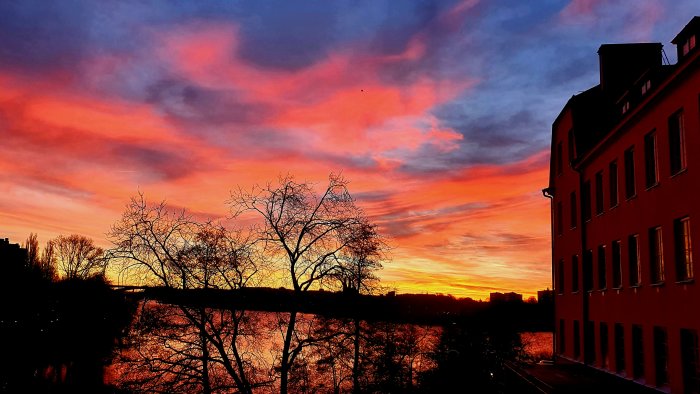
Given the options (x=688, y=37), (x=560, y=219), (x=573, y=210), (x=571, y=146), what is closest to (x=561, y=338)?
(x=560, y=219)

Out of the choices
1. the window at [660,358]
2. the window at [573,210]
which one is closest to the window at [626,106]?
the window at [573,210]

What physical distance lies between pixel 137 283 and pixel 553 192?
79.3ft

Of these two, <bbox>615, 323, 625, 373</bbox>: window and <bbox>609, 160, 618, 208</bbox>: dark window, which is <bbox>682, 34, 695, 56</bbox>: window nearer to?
<bbox>609, 160, 618, 208</bbox>: dark window

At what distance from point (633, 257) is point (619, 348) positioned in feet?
13.2

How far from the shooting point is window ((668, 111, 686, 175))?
1916cm

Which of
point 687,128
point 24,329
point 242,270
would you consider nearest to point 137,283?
point 242,270

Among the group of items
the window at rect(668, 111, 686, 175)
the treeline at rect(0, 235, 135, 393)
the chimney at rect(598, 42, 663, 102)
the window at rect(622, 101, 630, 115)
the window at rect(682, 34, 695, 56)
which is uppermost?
the chimney at rect(598, 42, 663, 102)

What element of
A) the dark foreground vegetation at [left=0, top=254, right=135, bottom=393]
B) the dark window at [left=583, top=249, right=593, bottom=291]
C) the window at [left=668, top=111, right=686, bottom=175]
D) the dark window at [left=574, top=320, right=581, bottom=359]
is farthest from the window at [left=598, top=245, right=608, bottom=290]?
the dark foreground vegetation at [left=0, top=254, right=135, bottom=393]

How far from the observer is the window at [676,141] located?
62.8 ft

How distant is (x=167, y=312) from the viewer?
24.8 metres

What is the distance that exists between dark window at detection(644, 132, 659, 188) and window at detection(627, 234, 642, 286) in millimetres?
2586

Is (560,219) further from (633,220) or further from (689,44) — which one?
(689,44)

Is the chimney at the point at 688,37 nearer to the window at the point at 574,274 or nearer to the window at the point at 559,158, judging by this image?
the window at the point at 574,274

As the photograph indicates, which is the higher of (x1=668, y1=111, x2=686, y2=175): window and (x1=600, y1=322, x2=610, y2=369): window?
(x1=668, y1=111, x2=686, y2=175): window
